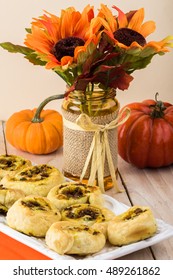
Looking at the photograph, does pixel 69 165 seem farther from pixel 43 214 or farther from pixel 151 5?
pixel 151 5

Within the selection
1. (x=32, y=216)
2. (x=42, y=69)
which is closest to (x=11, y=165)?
(x=32, y=216)

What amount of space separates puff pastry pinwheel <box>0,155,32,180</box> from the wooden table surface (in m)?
0.23

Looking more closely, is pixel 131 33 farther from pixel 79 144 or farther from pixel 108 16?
pixel 79 144

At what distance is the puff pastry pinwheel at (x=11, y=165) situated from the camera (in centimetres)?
202

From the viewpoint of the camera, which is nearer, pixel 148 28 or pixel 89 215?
pixel 89 215

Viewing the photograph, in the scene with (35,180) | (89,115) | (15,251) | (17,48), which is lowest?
(15,251)

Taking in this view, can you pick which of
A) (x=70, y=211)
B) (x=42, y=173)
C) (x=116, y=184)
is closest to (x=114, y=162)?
(x=116, y=184)

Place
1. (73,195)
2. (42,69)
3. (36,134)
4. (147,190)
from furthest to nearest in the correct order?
(42,69) → (36,134) → (147,190) → (73,195)

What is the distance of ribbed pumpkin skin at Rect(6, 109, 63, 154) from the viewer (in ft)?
7.68

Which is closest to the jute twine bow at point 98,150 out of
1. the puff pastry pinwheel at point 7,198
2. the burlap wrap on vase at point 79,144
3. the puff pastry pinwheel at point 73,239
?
the burlap wrap on vase at point 79,144

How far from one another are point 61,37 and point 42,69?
0.67 meters

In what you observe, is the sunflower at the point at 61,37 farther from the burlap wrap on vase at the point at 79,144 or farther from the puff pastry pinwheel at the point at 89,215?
the puff pastry pinwheel at the point at 89,215

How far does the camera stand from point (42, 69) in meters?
2.69

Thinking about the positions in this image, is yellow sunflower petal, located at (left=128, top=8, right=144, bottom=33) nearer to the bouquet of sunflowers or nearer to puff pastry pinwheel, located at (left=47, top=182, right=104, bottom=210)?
the bouquet of sunflowers
